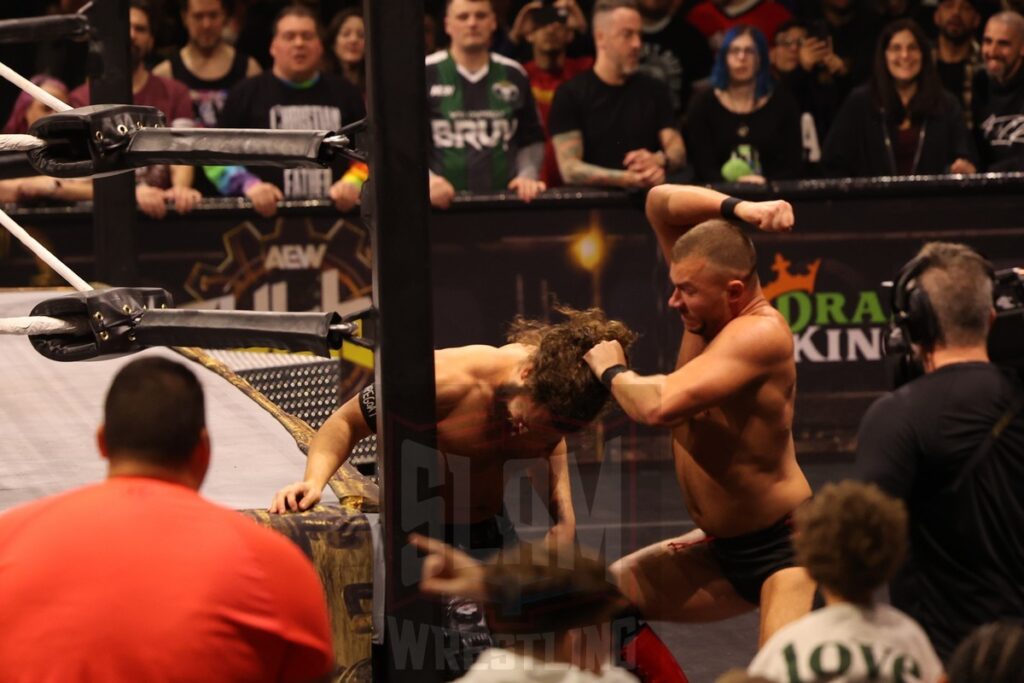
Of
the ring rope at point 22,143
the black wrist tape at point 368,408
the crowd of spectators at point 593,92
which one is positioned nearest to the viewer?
the ring rope at point 22,143

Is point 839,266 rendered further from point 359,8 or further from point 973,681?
point 973,681

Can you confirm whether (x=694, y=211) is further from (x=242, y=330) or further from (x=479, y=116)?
(x=479, y=116)

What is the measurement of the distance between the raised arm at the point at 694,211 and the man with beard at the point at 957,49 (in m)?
3.95

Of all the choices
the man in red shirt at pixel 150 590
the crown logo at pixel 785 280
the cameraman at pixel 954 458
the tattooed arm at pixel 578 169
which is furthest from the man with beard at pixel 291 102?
the man in red shirt at pixel 150 590

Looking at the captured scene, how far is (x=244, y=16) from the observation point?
25.3ft

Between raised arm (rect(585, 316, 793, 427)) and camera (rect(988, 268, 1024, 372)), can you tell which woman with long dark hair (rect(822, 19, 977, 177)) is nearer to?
raised arm (rect(585, 316, 793, 427))

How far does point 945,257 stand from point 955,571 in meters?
0.60

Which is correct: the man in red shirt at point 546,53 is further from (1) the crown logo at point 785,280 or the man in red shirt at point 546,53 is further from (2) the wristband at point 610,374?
(2) the wristband at point 610,374

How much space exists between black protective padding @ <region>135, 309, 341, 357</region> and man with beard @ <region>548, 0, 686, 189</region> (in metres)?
4.03

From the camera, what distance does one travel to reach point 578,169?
22.7 feet

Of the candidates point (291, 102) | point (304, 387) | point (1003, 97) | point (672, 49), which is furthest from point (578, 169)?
point (304, 387)

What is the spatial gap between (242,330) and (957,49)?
5690 mm

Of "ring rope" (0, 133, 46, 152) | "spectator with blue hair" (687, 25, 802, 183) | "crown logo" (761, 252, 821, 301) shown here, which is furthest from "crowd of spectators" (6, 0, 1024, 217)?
"ring rope" (0, 133, 46, 152)

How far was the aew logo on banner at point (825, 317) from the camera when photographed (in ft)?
23.1
